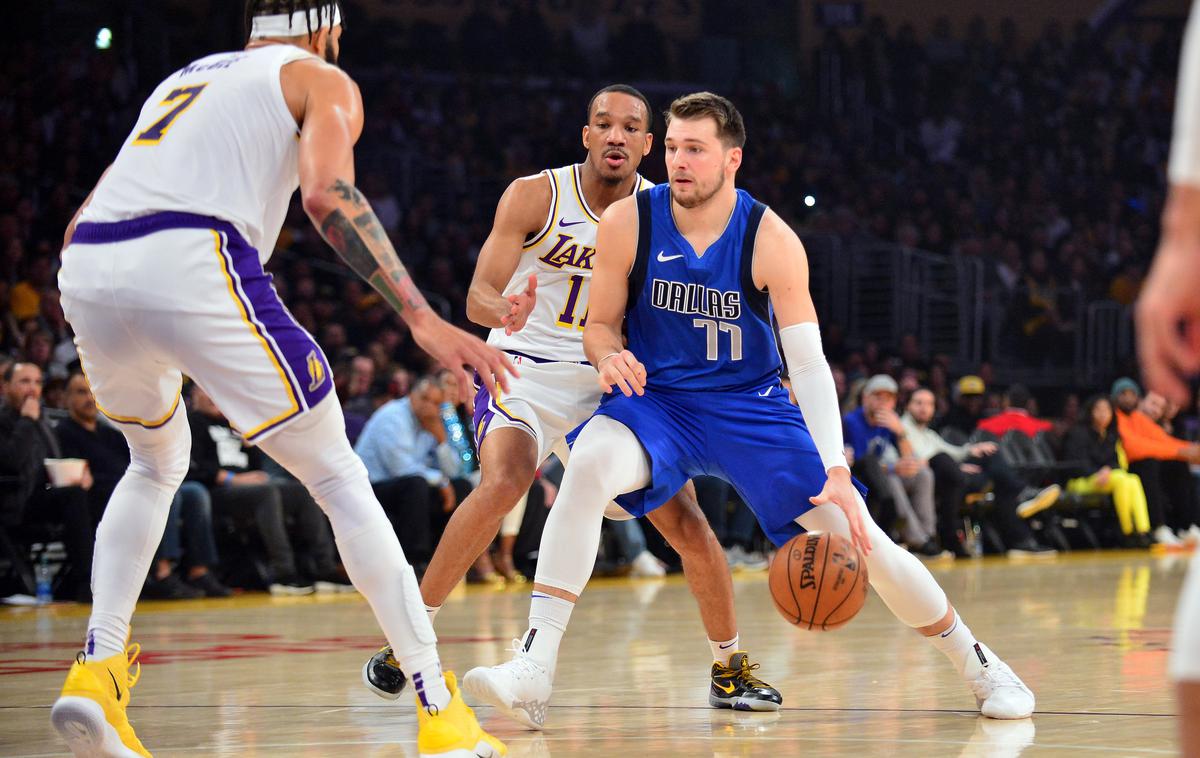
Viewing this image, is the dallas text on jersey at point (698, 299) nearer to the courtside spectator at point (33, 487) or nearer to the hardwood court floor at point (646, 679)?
the hardwood court floor at point (646, 679)

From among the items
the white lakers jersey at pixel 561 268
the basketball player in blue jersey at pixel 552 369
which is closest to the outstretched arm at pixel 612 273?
the basketball player in blue jersey at pixel 552 369

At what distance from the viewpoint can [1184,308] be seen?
6.34 ft

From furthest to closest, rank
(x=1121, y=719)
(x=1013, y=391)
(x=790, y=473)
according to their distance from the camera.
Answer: (x=1013, y=391)
(x=790, y=473)
(x=1121, y=719)

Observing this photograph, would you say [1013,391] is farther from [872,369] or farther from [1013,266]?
[1013,266]

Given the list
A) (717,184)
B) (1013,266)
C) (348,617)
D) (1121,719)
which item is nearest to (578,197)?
(717,184)

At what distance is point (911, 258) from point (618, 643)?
13.3 meters

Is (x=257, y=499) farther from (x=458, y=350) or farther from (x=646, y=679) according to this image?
(x=458, y=350)

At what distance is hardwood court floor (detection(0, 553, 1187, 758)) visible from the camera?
4.15m

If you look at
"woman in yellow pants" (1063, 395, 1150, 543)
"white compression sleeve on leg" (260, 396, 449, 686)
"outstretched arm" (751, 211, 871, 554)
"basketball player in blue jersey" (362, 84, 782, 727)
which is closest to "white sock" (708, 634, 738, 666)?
"basketball player in blue jersey" (362, 84, 782, 727)

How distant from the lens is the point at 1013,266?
20188 mm

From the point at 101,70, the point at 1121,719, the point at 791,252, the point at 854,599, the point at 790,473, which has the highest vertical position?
the point at 101,70

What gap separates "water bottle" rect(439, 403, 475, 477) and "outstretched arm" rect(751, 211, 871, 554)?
22.1ft

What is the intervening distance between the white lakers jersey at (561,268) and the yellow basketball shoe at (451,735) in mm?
2239

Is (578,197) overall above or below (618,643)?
above
